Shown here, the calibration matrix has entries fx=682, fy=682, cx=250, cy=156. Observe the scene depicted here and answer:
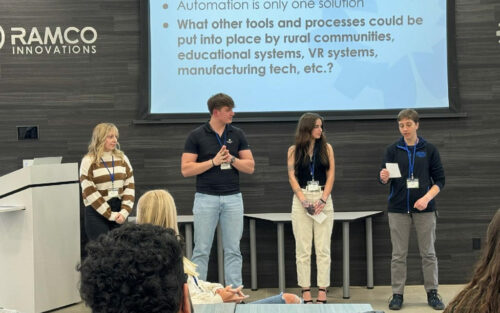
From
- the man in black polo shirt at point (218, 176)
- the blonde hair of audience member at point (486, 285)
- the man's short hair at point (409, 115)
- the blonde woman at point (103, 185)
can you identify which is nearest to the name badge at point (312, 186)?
the man in black polo shirt at point (218, 176)

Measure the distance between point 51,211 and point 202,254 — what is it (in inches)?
50.5

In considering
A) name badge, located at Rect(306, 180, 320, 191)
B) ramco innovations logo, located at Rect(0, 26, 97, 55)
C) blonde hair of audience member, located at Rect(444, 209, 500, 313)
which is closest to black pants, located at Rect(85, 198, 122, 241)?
name badge, located at Rect(306, 180, 320, 191)

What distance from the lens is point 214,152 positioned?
5.35m

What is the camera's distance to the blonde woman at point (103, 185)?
17.6ft

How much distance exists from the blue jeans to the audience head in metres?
2.06

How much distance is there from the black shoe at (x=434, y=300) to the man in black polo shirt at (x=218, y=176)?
1545 mm

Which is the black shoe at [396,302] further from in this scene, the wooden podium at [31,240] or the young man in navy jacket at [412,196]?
the wooden podium at [31,240]

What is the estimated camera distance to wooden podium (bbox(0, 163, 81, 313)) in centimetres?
534

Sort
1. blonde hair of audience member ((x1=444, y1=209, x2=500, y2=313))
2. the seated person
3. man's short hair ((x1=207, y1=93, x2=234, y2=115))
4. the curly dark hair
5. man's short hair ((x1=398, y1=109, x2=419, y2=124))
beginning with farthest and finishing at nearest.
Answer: man's short hair ((x1=398, y1=109, x2=419, y2=124)), man's short hair ((x1=207, y1=93, x2=234, y2=115)), the seated person, blonde hair of audience member ((x1=444, y1=209, x2=500, y2=313)), the curly dark hair

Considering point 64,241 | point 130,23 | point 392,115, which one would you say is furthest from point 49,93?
point 392,115

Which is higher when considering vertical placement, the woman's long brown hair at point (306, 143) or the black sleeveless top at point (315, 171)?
the woman's long brown hair at point (306, 143)

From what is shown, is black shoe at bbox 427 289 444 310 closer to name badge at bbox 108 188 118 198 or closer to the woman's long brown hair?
the woman's long brown hair

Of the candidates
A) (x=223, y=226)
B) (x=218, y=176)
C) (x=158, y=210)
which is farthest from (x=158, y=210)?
(x=223, y=226)

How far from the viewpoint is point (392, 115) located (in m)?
6.20
